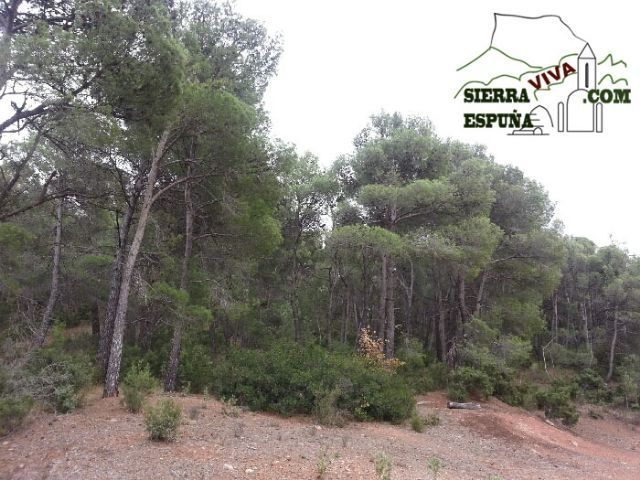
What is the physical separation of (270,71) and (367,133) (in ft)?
24.5

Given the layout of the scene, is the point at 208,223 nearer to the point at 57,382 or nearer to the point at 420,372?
the point at 57,382

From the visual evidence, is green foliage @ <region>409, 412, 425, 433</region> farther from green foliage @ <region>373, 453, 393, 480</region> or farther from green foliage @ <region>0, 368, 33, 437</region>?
green foliage @ <region>0, 368, 33, 437</region>

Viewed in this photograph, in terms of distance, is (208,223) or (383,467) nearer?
(383,467)

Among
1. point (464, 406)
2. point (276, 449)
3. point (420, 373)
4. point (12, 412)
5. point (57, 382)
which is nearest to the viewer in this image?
point (276, 449)

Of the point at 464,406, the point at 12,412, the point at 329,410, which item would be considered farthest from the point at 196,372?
the point at 464,406

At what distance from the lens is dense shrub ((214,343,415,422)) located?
10.6 meters

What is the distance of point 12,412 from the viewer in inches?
279

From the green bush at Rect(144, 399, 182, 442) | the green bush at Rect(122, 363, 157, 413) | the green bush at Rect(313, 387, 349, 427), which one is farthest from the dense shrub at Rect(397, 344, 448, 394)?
the green bush at Rect(144, 399, 182, 442)

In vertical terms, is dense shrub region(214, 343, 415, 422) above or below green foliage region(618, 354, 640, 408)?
above

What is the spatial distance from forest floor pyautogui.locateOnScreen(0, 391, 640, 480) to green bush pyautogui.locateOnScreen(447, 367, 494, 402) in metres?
2.23

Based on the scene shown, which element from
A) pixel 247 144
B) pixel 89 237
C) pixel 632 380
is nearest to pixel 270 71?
pixel 247 144

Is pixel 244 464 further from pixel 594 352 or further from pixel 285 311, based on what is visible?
pixel 594 352

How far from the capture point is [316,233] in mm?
21422

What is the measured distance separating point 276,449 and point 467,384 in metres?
10.3
